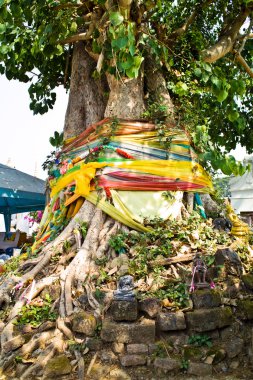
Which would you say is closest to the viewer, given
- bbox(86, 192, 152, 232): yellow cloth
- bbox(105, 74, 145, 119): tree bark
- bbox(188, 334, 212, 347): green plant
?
bbox(188, 334, 212, 347): green plant

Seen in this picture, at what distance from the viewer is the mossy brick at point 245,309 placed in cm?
318

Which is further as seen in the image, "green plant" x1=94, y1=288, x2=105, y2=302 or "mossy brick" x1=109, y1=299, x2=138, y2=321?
"green plant" x1=94, y1=288, x2=105, y2=302

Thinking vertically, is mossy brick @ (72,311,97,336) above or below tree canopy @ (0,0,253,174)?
below

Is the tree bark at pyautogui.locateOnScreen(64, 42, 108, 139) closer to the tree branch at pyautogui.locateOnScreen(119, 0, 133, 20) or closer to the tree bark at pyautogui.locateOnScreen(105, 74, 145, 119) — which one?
the tree bark at pyautogui.locateOnScreen(105, 74, 145, 119)

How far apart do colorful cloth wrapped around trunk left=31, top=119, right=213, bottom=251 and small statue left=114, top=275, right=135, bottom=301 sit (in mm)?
799

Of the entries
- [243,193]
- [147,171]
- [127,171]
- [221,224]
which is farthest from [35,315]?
[243,193]

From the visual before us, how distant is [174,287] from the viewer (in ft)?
10.9

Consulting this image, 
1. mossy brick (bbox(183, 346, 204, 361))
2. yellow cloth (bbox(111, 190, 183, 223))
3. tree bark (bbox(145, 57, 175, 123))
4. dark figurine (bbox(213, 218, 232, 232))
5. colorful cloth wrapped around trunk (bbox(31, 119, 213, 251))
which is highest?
tree bark (bbox(145, 57, 175, 123))

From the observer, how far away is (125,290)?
316cm

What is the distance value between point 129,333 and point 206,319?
26.6 inches

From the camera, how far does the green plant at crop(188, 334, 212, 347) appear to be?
2961 mm

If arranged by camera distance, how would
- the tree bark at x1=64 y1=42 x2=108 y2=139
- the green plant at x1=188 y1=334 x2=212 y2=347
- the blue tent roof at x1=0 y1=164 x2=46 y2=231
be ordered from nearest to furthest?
the green plant at x1=188 y1=334 x2=212 y2=347 → the tree bark at x1=64 y1=42 x2=108 y2=139 → the blue tent roof at x1=0 y1=164 x2=46 y2=231

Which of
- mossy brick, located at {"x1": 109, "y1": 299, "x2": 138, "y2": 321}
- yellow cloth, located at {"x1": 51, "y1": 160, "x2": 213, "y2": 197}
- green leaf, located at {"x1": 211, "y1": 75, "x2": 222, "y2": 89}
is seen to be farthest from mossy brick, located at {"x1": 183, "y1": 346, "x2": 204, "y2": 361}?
green leaf, located at {"x1": 211, "y1": 75, "x2": 222, "y2": 89}

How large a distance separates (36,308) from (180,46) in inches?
171
